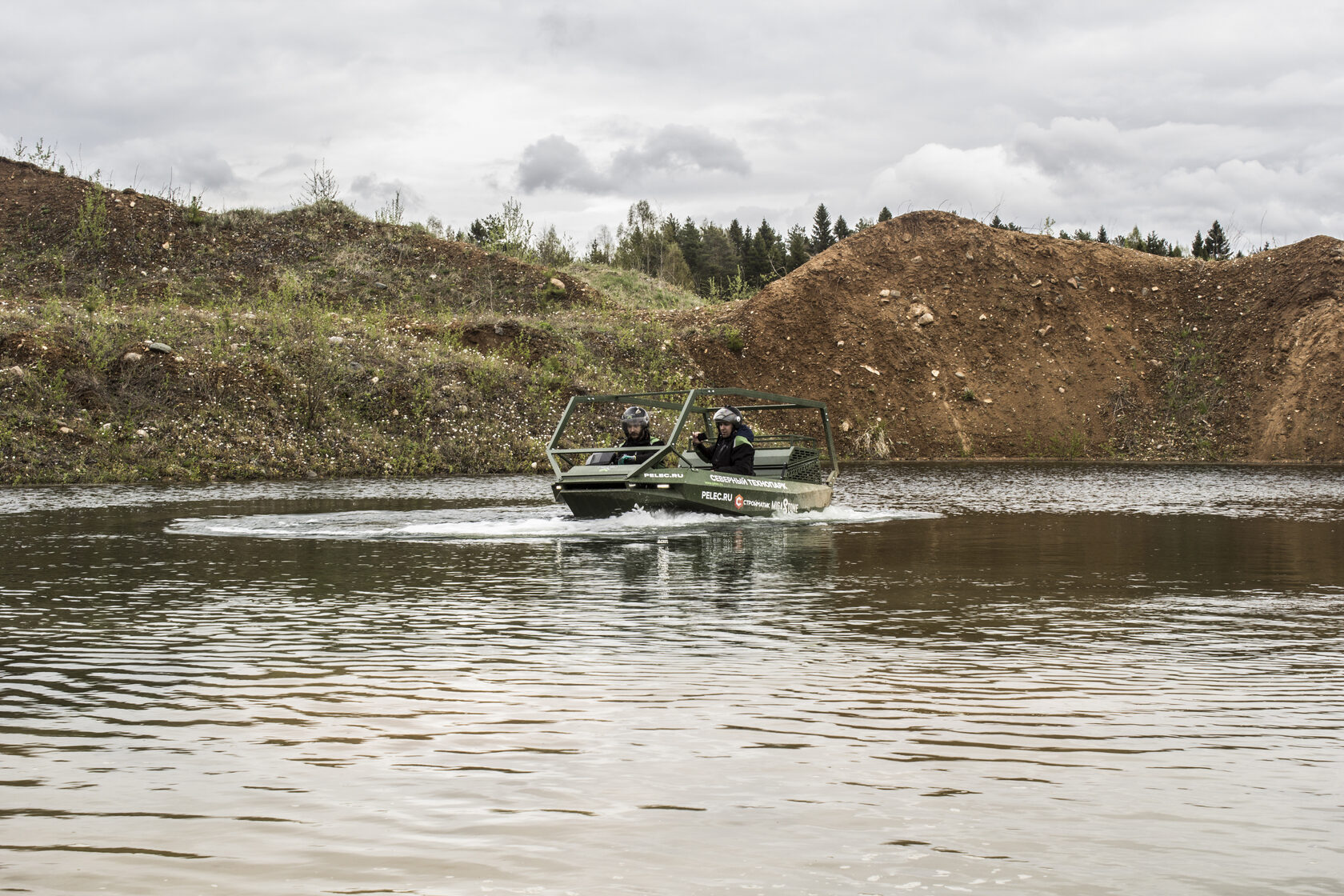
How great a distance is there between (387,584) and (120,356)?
2372 cm

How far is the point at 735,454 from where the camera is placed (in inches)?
717

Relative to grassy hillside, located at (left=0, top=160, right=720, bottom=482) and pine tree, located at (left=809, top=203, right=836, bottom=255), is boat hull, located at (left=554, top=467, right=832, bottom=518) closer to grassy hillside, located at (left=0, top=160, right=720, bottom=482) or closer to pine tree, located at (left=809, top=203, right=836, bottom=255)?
grassy hillside, located at (left=0, top=160, right=720, bottom=482)

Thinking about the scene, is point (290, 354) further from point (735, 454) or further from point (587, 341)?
point (735, 454)

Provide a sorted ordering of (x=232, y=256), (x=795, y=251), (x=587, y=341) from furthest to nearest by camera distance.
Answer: (x=795, y=251) → (x=232, y=256) → (x=587, y=341)

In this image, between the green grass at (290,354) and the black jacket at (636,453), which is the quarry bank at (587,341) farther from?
the black jacket at (636,453)

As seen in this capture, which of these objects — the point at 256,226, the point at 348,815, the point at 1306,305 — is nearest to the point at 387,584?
the point at 348,815

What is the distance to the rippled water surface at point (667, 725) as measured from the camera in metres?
3.77

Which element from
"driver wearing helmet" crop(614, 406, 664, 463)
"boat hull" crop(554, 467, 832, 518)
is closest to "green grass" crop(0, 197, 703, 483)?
"driver wearing helmet" crop(614, 406, 664, 463)

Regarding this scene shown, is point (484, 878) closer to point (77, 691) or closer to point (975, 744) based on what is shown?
point (975, 744)

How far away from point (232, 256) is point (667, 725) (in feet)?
150

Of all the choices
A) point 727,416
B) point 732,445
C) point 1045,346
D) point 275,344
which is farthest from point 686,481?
point 1045,346

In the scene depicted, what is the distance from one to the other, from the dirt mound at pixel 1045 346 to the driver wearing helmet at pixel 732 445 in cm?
2447

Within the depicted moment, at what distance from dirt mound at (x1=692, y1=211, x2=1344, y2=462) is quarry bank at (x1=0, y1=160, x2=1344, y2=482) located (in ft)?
0.38

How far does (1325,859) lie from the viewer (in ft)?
12.4
